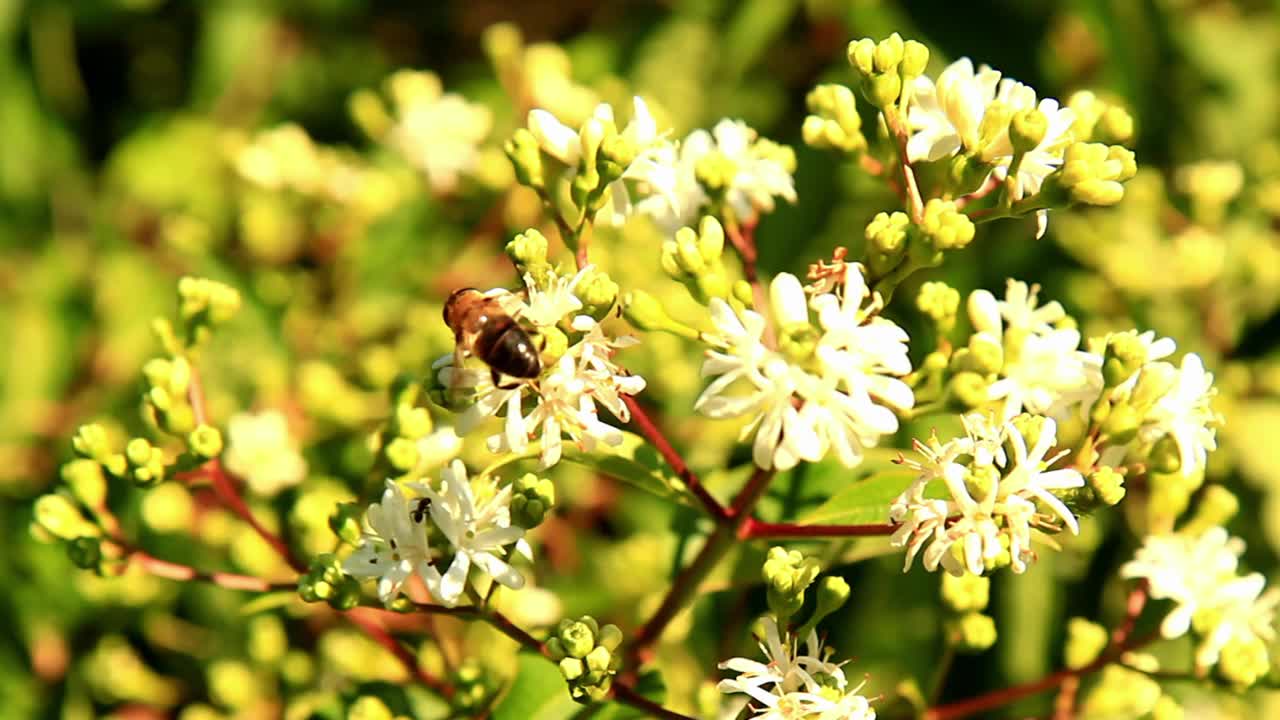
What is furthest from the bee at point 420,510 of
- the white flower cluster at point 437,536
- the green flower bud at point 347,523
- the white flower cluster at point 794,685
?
the white flower cluster at point 794,685

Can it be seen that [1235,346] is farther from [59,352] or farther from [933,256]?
[59,352]

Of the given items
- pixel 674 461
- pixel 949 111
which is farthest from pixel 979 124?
pixel 674 461

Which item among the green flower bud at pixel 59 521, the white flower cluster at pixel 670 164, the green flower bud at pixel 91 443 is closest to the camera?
the white flower cluster at pixel 670 164

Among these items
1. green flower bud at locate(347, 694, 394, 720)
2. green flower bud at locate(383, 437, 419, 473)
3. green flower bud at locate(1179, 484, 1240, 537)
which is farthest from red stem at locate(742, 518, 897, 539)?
green flower bud at locate(1179, 484, 1240, 537)

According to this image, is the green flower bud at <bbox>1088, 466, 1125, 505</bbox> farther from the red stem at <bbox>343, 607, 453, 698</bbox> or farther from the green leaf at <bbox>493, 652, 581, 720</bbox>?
the red stem at <bbox>343, 607, 453, 698</bbox>

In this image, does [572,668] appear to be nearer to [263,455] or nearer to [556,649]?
[556,649]

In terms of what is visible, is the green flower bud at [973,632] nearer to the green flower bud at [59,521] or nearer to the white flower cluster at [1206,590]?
the white flower cluster at [1206,590]

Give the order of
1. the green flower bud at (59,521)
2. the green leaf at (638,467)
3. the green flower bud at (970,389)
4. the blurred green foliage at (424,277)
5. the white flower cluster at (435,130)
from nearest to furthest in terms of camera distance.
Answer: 1. the green flower bud at (970,389)
2. the green leaf at (638,467)
3. the green flower bud at (59,521)
4. the blurred green foliage at (424,277)
5. the white flower cluster at (435,130)
